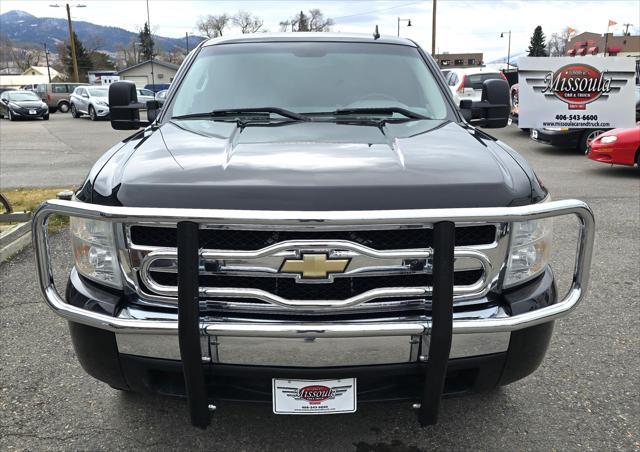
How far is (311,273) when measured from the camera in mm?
1953

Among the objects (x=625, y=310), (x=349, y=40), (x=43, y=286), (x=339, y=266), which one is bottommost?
(x=625, y=310)

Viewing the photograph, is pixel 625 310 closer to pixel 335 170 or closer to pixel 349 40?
pixel 349 40

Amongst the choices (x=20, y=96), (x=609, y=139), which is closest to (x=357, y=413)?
(x=609, y=139)

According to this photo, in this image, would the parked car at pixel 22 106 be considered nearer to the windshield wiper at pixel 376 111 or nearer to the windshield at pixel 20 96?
the windshield at pixel 20 96

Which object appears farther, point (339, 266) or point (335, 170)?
point (335, 170)

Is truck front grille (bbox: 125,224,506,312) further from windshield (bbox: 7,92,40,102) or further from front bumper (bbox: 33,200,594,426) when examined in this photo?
windshield (bbox: 7,92,40,102)

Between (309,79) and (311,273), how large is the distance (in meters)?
1.78

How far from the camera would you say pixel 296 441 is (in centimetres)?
262

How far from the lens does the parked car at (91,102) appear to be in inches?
1023

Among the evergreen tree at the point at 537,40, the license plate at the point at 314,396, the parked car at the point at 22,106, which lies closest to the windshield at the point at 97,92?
the parked car at the point at 22,106

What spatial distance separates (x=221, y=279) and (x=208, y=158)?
20.1 inches

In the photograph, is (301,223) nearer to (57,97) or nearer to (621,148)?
(621,148)

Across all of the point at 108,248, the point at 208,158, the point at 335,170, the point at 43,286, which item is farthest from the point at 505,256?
the point at 43,286

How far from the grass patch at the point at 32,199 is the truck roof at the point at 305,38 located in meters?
3.36
